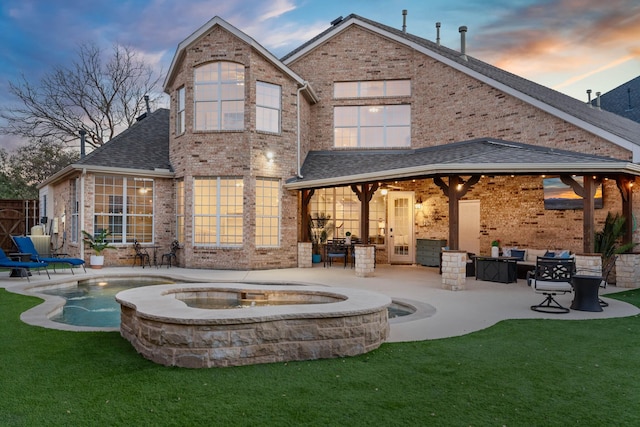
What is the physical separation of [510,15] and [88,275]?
16.1 m

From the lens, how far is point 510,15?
52.3 ft

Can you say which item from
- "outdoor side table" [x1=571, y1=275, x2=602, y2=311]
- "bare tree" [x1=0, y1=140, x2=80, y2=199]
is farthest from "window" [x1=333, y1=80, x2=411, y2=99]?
"bare tree" [x1=0, y1=140, x2=80, y2=199]

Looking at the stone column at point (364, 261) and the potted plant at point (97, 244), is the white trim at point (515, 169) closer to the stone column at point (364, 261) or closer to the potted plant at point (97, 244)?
the stone column at point (364, 261)

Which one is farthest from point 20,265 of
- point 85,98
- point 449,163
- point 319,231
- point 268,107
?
point 85,98

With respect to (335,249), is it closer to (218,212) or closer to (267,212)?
(267,212)

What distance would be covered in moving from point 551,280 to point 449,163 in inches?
132

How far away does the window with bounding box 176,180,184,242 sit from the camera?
48.3ft

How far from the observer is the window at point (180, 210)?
14.7m

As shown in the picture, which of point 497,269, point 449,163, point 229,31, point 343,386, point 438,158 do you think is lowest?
point 343,386

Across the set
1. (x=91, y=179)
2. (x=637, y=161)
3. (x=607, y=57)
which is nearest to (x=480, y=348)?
(x=637, y=161)

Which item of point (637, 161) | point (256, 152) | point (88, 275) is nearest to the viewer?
point (637, 161)

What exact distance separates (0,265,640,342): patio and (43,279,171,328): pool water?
0.34 metres

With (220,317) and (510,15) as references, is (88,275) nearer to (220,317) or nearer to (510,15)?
(220,317)

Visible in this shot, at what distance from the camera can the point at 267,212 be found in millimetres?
14375
